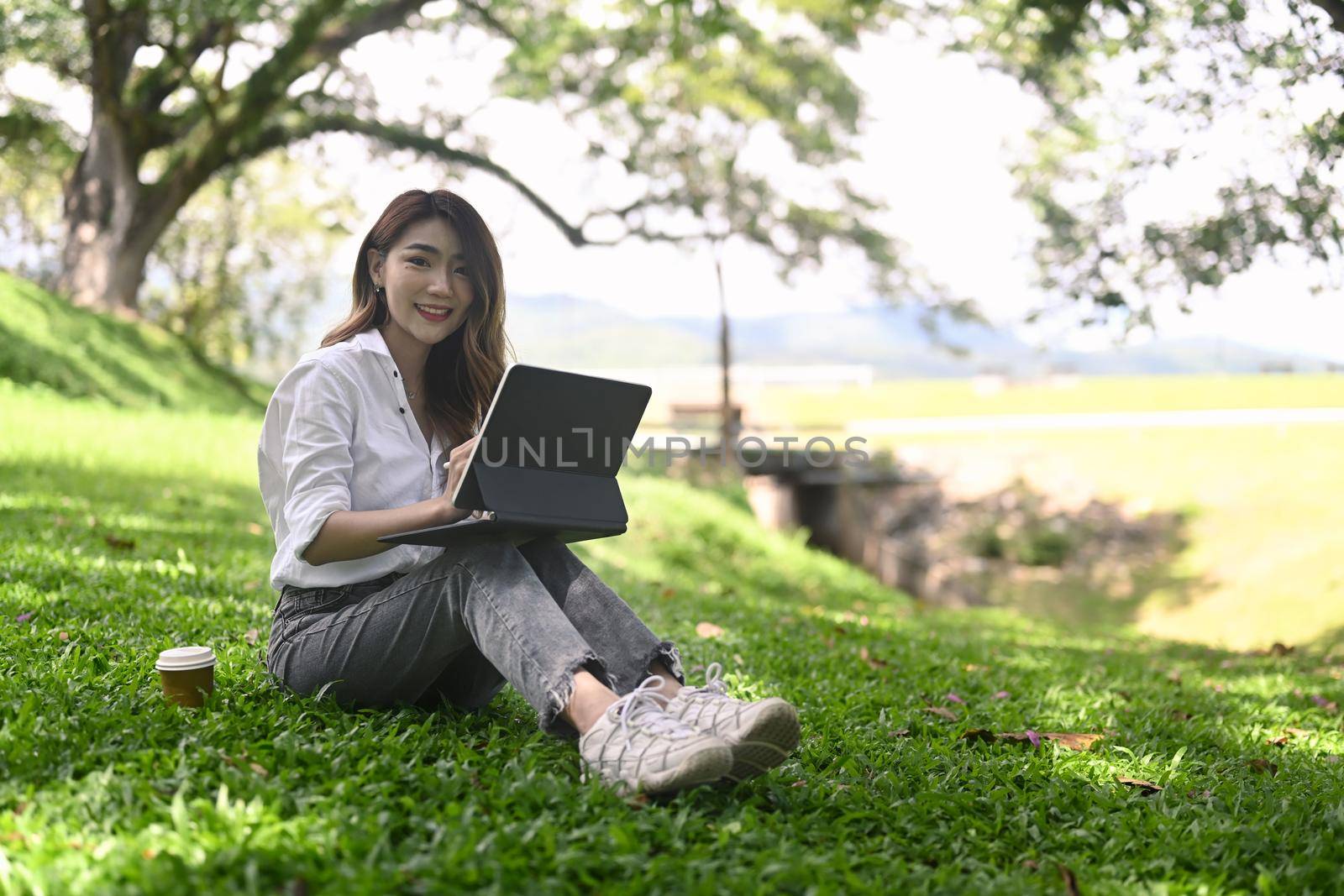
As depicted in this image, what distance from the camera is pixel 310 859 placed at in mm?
1864

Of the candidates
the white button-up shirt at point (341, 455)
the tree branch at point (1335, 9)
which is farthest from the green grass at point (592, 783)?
the tree branch at point (1335, 9)

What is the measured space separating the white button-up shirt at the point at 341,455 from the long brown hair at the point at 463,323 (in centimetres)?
12

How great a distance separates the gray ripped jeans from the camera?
2328 mm

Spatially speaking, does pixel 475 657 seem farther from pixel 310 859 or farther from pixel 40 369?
pixel 40 369

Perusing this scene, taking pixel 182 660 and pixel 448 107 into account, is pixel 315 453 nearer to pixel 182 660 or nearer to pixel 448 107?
pixel 182 660

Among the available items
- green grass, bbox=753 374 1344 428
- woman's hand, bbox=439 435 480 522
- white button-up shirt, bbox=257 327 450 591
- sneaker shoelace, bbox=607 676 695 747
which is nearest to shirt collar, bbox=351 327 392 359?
white button-up shirt, bbox=257 327 450 591

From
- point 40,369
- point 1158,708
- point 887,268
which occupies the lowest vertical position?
point 1158,708

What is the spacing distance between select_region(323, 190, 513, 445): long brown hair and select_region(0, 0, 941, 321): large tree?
10.6m

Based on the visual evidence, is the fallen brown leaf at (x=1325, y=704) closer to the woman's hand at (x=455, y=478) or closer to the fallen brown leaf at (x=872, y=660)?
the fallen brown leaf at (x=872, y=660)

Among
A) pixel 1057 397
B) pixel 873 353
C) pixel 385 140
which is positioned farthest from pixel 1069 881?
pixel 873 353

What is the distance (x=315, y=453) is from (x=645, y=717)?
1.02 m

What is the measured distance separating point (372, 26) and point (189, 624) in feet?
42.3

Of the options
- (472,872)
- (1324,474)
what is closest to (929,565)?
(1324,474)

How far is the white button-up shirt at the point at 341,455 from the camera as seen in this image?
8.33 feet
